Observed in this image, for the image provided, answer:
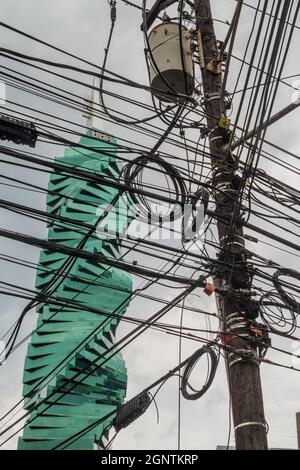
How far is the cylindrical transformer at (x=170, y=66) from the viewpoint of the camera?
31.3ft

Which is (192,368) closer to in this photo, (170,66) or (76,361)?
(170,66)

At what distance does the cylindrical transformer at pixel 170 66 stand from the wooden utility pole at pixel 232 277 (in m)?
0.28

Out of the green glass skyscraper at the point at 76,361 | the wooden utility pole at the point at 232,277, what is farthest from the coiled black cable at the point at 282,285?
the green glass skyscraper at the point at 76,361

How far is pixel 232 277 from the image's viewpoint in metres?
7.71

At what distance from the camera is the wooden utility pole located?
665 cm

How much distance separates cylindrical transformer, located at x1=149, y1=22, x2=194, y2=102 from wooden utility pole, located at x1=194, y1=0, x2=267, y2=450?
0.28 metres

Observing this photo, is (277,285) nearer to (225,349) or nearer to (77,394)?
(225,349)

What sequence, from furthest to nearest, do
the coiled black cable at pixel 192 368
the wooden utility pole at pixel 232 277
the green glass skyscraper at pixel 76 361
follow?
the green glass skyscraper at pixel 76 361 → the coiled black cable at pixel 192 368 → the wooden utility pole at pixel 232 277

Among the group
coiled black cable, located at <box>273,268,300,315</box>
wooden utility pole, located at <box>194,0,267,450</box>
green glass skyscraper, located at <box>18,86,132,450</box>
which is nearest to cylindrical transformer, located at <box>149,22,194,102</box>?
wooden utility pole, located at <box>194,0,267,450</box>

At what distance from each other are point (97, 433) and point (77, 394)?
11.9ft

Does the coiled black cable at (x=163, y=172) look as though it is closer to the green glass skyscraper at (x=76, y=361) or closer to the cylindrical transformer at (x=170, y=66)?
the cylindrical transformer at (x=170, y=66)

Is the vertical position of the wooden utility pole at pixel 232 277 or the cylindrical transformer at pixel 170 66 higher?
the cylindrical transformer at pixel 170 66

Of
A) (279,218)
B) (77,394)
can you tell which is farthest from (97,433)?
(279,218)

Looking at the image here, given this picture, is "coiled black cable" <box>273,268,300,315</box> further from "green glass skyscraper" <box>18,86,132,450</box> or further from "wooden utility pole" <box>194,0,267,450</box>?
"green glass skyscraper" <box>18,86,132,450</box>
